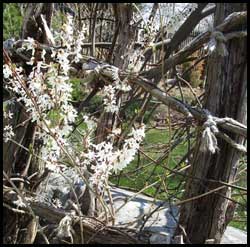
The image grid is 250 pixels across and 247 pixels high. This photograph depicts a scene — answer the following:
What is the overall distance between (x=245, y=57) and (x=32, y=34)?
113 centimetres

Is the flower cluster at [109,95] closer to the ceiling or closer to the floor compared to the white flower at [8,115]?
closer to the ceiling

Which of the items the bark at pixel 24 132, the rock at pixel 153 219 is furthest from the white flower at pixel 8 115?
the rock at pixel 153 219

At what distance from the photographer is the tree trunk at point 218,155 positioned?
1364mm

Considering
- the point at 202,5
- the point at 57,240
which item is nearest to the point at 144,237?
the point at 57,240

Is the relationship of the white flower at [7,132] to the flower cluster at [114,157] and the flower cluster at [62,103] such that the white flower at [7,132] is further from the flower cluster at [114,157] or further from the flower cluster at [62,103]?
the flower cluster at [114,157]

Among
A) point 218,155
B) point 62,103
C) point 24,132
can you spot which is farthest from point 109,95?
point 24,132

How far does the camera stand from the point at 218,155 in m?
1.41

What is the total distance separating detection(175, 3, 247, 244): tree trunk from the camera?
1.36 meters

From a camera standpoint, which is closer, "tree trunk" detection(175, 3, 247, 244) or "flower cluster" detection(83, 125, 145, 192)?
"tree trunk" detection(175, 3, 247, 244)

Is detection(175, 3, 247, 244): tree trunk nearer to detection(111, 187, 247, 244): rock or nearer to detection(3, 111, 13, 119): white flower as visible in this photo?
detection(111, 187, 247, 244): rock

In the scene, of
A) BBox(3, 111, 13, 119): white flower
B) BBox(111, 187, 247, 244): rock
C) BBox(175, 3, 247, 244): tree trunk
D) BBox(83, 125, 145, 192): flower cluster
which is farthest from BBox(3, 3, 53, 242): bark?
BBox(175, 3, 247, 244): tree trunk

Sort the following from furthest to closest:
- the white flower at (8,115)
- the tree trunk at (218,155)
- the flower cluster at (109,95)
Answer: the white flower at (8,115), the flower cluster at (109,95), the tree trunk at (218,155)

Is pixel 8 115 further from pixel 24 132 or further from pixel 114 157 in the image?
pixel 114 157

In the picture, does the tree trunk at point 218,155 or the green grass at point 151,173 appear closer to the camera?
the tree trunk at point 218,155
